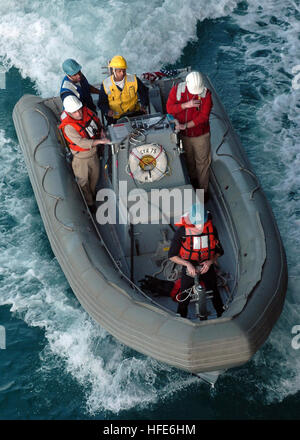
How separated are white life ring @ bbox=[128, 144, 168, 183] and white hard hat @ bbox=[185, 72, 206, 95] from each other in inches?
22.4

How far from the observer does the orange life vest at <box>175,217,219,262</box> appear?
14.0 feet

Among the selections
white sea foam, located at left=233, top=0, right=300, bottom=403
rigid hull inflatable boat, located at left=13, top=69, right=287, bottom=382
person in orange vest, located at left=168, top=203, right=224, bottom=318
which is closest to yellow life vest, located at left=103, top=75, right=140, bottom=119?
rigid hull inflatable boat, located at left=13, top=69, right=287, bottom=382

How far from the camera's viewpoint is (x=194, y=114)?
5023mm

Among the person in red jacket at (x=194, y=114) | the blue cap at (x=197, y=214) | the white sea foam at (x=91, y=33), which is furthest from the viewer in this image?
the white sea foam at (x=91, y=33)

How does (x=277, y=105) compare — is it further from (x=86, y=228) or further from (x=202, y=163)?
(x=86, y=228)

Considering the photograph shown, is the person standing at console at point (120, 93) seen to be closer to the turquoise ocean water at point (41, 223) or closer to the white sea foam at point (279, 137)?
the turquoise ocean water at point (41, 223)

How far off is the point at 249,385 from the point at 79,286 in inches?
67.5

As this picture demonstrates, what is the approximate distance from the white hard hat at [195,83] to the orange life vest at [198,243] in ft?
4.13

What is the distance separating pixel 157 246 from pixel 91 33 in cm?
501

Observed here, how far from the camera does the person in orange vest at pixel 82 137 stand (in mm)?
4848

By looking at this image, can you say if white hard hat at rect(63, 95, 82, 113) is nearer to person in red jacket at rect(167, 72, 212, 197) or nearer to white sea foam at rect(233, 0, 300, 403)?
person in red jacket at rect(167, 72, 212, 197)

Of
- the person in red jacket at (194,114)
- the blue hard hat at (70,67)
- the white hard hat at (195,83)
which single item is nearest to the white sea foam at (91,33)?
the blue hard hat at (70,67)

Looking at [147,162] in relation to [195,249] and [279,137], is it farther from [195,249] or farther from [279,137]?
[279,137]

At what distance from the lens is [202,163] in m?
5.34
